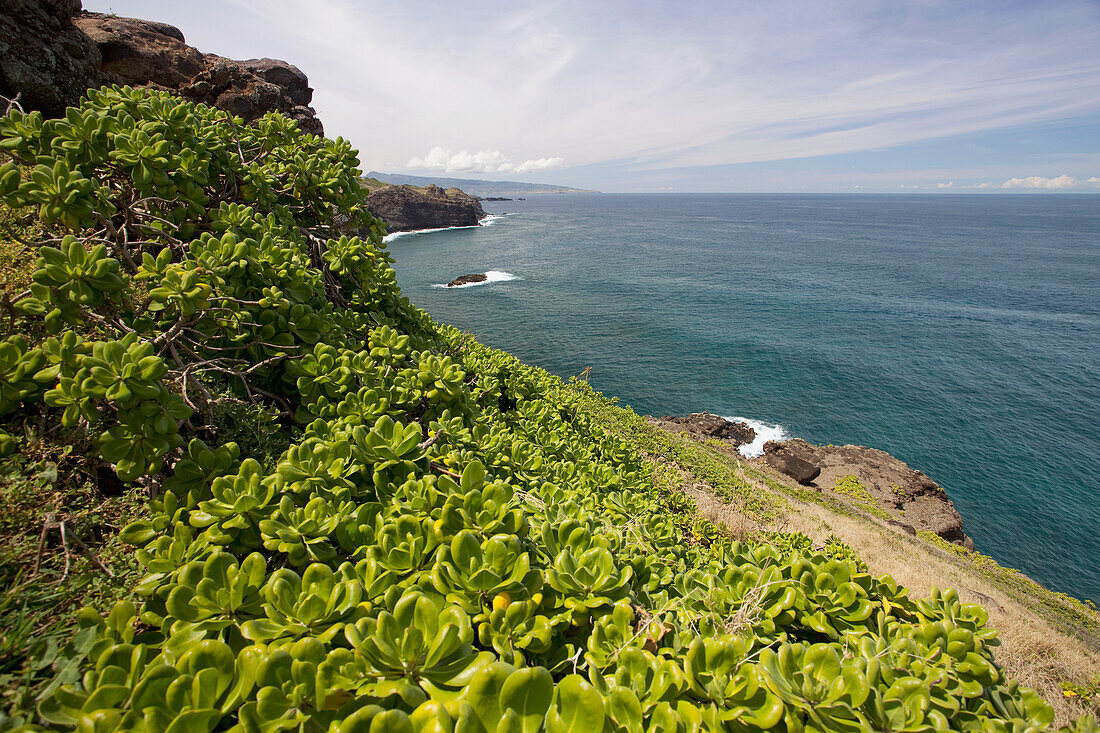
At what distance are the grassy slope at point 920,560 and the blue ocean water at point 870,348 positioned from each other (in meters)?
6.27

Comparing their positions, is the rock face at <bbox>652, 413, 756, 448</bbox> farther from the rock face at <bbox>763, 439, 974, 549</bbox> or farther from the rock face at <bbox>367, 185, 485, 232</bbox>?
the rock face at <bbox>367, 185, 485, 232</bbox>

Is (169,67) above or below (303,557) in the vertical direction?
above

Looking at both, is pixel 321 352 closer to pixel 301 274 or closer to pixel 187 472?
pixel 301 274

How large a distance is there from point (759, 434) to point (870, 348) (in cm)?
1860

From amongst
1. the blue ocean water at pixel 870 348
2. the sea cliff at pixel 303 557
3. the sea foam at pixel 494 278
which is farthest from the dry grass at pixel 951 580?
the sea foam at pixel 494 278

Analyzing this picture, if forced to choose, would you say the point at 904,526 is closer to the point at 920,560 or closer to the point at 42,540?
the point at 920,560

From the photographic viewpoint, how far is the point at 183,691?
1204 millimetres

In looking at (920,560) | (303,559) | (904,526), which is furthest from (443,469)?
(904,526)

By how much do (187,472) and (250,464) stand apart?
0.44 metres

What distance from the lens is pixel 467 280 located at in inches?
2094

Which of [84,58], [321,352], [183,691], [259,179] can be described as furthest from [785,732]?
[84,58]

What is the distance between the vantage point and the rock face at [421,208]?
3578 inches

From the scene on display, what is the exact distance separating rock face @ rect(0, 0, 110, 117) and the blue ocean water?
24.7 meters

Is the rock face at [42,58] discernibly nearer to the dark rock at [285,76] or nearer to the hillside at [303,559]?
the hillside at [303,559]
